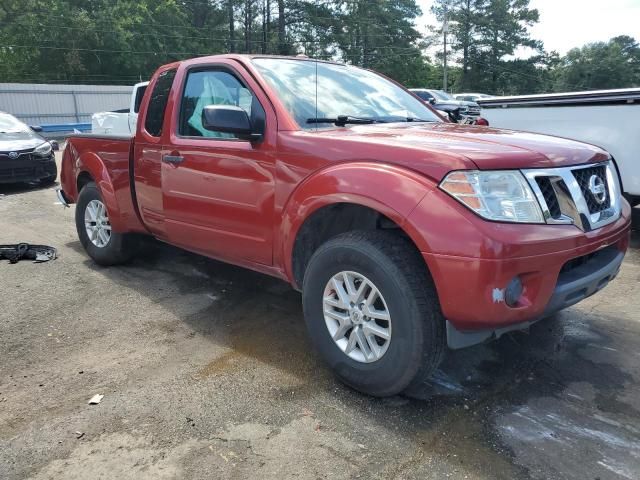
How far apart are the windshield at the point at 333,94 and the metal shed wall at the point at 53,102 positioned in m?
26.6

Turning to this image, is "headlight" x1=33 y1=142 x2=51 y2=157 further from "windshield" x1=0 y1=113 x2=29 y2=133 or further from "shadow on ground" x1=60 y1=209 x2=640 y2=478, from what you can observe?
"shadow on ground" x1=60 y1=209 x2=640 y2=478

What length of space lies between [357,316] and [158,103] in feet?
8.58

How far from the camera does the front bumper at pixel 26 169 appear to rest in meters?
9.74

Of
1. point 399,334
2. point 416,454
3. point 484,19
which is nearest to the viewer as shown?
point 416,454

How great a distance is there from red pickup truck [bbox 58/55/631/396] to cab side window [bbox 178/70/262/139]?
0.5 inches

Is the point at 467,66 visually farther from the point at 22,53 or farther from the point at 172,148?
the point at 172,148

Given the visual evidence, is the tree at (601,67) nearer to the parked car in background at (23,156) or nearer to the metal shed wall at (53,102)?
the metal shed wall at (53,102)

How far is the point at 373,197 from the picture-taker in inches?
108

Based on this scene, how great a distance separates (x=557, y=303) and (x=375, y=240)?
3.03 ft

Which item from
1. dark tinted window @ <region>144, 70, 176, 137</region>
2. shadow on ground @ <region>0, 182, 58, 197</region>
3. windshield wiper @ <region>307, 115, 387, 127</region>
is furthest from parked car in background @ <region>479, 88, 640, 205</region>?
shadow on ground @ <region>0, 182, 58, 197</region>

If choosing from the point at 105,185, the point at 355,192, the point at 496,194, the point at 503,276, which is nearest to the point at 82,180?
the point at 105,185

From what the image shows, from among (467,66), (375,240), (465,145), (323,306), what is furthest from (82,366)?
(467,66)

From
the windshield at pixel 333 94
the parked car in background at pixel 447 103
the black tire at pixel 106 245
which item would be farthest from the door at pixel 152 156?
the parked car in background at pixel 447 103

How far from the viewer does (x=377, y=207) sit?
2727 millimetres
